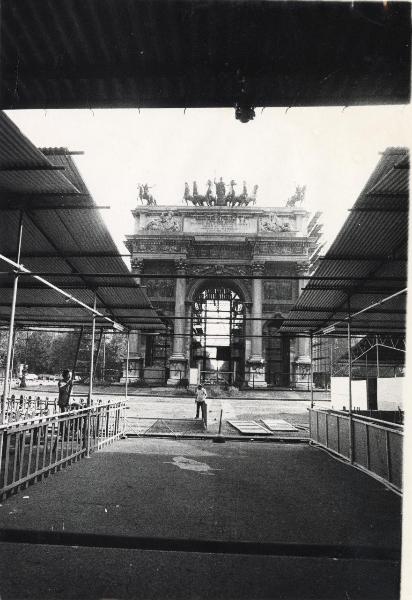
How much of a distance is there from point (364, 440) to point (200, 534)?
4792mm

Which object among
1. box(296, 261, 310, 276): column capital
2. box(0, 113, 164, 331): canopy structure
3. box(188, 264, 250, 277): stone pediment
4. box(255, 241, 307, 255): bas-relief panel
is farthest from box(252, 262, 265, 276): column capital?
box(0, 113, 164, 331): canopy structure

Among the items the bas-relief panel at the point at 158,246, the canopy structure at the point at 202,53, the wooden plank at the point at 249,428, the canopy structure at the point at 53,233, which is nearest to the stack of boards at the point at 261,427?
the wooden plank at the point at 249,428

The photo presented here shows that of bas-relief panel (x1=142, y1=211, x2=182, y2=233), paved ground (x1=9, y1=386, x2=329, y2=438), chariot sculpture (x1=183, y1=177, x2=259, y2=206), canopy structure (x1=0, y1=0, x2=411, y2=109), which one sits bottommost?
paved ground (x1=9, y1=386, x2=329, y2=438)

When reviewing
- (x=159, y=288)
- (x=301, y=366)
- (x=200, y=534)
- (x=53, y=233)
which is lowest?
(x=200, y=534)

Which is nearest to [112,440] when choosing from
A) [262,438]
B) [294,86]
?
[262,438]

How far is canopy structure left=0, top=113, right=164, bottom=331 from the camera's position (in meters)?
4.93

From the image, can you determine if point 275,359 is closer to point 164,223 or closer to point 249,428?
point 164,223

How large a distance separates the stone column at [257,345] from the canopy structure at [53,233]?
21.4m

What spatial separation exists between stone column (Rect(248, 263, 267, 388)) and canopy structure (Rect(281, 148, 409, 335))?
805 inches

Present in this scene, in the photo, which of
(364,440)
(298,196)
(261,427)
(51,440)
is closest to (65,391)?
(51,440)

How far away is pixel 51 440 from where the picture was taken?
700 cm

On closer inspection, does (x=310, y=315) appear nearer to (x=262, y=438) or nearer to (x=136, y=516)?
(x=262, y=438)

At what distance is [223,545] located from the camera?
169 inches

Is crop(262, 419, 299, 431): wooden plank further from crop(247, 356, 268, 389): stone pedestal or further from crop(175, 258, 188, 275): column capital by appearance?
crop(175, 258, 188, 275): column capital
